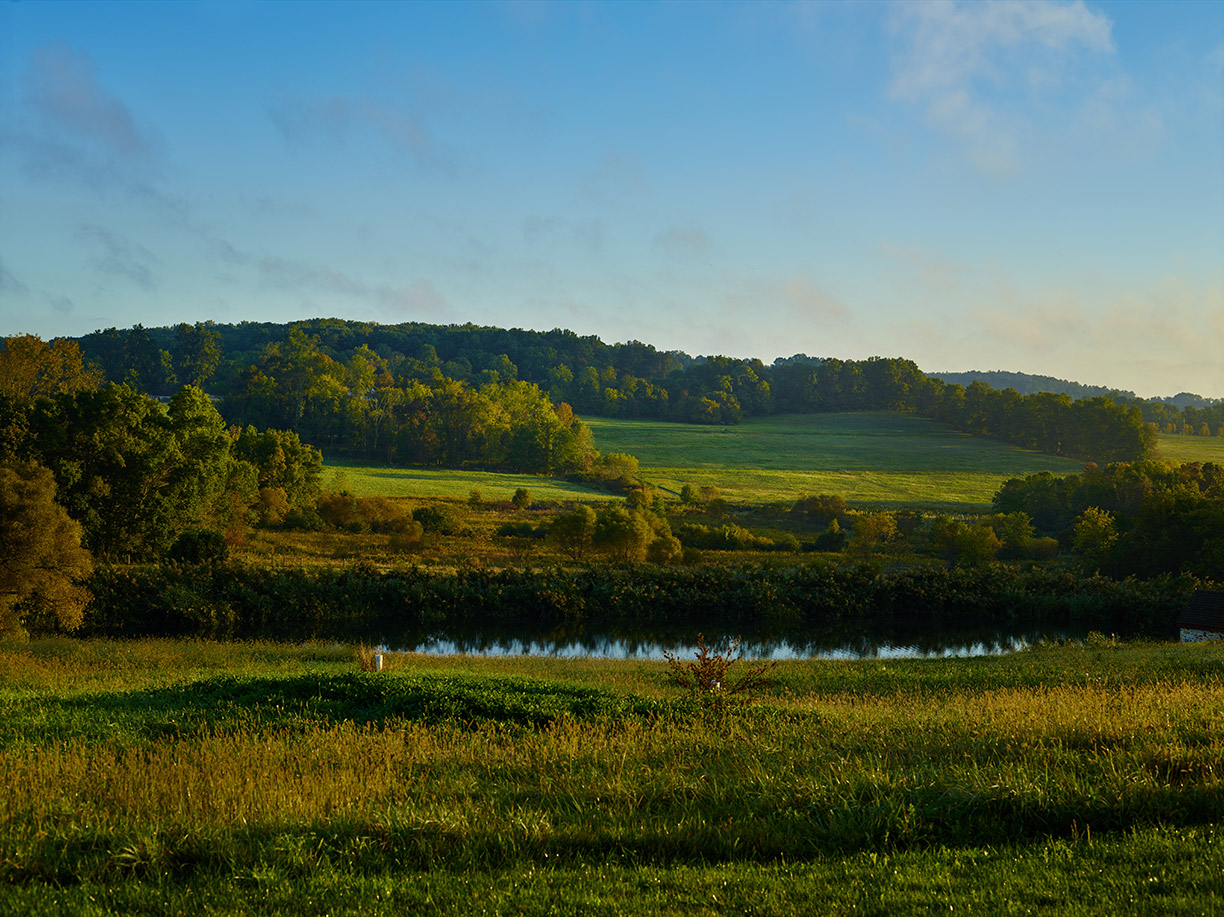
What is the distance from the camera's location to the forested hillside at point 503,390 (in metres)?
93.6

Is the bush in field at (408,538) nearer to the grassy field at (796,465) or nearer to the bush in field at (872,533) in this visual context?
the grassy field at (796,465)

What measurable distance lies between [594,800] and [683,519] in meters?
58.8

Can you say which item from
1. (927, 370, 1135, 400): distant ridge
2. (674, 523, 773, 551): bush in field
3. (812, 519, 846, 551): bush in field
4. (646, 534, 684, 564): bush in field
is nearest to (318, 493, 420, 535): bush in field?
(646, 534, 684, 564): bush in field

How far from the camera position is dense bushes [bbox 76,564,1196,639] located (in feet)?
123

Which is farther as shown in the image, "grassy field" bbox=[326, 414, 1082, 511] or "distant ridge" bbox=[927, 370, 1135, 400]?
"distant ridge" bbox=[927, 370, 1135, 400]

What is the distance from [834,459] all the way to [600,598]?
60.2 metres

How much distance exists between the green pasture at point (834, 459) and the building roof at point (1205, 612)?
132 feet

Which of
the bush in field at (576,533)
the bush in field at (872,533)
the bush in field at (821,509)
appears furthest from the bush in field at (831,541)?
the bush in field at (576,533)

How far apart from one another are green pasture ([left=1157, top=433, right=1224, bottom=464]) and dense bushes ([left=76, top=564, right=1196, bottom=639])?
5218 centimetres

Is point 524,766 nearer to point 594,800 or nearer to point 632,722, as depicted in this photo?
point 594,800

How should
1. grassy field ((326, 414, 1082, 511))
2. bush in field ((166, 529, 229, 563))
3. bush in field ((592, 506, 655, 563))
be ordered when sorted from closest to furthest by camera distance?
bush in field ((166, 529, 229, 563)) < bush in field ((592, 506, 655, 563)) < grassy field ((326, 414, 1082, 511))

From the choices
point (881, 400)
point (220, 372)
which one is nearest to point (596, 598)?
point (220, 372)

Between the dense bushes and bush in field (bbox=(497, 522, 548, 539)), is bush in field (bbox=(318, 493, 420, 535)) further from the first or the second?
the dense bushes

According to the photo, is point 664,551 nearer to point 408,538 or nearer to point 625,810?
point 408,538
